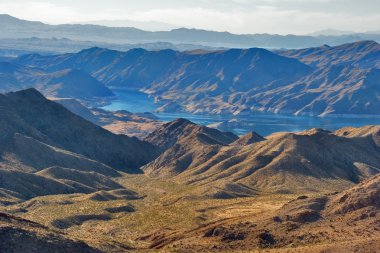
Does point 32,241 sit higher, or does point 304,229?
point 32,241

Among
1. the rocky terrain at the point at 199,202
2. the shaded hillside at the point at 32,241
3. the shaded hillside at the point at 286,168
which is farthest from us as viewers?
the shaded hillside at the point at 286,168

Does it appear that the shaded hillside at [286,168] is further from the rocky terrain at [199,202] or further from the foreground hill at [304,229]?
the foreground hill at [304,229]

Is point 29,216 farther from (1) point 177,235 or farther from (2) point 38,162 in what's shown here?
(2) point 38,162

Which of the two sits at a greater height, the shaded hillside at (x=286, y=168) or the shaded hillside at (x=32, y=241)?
the shaded hillside at (x=32, y=241)

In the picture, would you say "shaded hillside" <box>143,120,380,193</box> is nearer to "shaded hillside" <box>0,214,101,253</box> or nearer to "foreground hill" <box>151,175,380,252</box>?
"foreground hill" <box>151,175,380,252</box>

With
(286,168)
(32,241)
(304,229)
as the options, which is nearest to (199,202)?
(286,168)

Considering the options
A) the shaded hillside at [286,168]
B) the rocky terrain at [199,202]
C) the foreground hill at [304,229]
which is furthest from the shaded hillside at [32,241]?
the shaded hillside at [286,168]

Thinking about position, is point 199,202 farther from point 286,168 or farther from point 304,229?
point 304,229

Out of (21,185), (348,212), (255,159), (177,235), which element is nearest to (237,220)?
(177,235)

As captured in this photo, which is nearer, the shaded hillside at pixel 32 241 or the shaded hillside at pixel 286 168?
the shaded hillside at pixel 32 241
